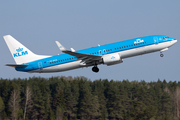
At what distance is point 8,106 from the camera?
363ft

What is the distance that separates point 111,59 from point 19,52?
62.5 ft

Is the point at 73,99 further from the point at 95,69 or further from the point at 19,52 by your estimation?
the point at 95,69

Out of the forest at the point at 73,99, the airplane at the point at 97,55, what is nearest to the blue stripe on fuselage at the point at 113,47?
the airplane at the point at 97,55

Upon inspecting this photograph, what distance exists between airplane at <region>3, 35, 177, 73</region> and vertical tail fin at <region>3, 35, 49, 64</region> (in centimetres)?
39

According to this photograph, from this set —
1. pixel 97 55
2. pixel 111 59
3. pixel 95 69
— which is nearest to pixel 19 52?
pixel 95 69

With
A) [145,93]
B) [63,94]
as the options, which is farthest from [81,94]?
[145,93]

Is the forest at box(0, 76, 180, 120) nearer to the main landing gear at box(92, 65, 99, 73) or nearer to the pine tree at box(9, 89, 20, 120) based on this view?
the pine tree at box(9, 89, 20, 120)

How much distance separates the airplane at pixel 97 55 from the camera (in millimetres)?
53500

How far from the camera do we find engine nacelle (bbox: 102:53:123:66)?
52812 mm

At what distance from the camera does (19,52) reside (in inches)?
2384

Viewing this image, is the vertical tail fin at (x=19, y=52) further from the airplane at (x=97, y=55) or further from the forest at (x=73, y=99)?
the forest at (x=73, y=99)

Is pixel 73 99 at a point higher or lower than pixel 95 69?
lower

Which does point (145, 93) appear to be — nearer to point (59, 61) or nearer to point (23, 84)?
point (23, 84)

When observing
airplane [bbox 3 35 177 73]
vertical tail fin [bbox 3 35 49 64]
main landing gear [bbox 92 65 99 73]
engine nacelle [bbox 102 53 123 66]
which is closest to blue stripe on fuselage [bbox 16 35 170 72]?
airplane [bbox 3 35 177 73]
